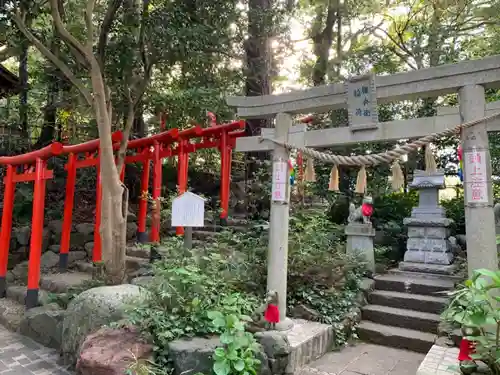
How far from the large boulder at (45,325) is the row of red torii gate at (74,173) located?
64cm

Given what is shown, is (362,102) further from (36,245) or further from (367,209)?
(36,245)

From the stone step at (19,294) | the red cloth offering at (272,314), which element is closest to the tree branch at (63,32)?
the stone step at (19,294)

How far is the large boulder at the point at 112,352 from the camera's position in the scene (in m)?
3.63

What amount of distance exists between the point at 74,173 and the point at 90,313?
4679 millimetres

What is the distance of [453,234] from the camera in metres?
9.05

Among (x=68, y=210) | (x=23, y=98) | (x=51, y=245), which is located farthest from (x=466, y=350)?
(x=23, y=98)

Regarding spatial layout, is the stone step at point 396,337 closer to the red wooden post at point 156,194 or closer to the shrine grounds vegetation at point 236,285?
the shrine grounds vegetation at point 236,285

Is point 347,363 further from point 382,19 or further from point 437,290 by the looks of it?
point 382,19

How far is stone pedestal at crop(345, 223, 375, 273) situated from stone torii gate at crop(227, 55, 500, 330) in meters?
2.60

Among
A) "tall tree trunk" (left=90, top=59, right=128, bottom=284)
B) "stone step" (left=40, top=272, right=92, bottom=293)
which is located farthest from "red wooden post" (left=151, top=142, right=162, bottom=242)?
"stone step" (left=40, top=272, right=92, bottom=293)

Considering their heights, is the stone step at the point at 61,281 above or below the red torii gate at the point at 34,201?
below

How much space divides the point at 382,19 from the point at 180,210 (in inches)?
443

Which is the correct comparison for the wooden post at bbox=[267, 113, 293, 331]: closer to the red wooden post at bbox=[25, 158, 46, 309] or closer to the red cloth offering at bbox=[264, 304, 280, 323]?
the red cloth offering at bbox=[264, 304, 280, 323]

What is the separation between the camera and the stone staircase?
543 cm
